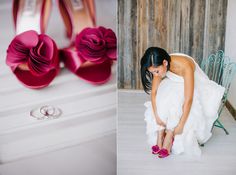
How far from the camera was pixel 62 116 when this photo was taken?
79.3 inches

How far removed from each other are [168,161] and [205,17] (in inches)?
60.9

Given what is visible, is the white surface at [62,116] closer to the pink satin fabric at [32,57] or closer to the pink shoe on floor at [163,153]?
the pink satin fabric at [32,57]

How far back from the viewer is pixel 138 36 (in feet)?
12.3

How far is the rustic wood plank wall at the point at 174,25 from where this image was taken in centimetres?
364

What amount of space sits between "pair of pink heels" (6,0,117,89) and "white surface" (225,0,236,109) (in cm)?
177

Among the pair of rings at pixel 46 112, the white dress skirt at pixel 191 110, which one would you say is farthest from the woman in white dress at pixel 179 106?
the pair of rings at pixel 46 112

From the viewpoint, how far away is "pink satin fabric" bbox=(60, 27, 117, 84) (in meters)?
1.92

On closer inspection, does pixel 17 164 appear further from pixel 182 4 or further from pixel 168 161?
pixel 182 4

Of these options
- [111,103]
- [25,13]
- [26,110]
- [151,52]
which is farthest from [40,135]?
[151,52]

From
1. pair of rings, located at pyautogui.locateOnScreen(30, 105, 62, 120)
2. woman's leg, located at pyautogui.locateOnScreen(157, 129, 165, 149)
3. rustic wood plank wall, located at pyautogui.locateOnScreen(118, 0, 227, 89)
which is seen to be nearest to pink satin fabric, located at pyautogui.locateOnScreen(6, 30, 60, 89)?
pair of rings, located at pyautogui.locateOnScreen(30, 105, 62, 120)

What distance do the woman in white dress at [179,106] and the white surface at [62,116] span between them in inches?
21.3

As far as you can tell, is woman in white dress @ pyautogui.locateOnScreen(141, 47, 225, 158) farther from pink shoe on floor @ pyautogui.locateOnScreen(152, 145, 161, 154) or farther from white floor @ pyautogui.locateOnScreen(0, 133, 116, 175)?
white floor @ pyautogui.locateOnScreen(0, 133, 116, 175)

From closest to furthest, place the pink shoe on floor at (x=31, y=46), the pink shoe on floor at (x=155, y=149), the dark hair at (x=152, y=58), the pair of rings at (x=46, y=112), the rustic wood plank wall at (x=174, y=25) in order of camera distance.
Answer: the pink shoe on floor at (x=31, y=46) < the pair of rings at (x=46, y=112) < the dark hair at (x=152, y=58) < the pink shoe on floor at (x=155, y=149) < the rustic wood plank wall at (x=174, y=25)

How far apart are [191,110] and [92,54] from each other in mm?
952
